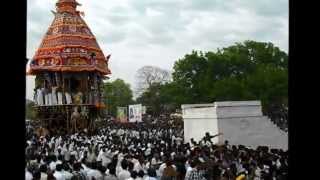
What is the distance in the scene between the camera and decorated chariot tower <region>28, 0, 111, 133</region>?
33.4 metres

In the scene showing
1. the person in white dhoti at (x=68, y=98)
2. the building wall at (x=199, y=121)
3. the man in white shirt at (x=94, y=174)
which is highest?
the person in white dhoti at (x=68, y=98)

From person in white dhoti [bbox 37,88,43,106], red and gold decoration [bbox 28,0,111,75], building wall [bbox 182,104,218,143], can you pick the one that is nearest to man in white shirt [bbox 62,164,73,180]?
building wall [bbox 182,104,218,143]

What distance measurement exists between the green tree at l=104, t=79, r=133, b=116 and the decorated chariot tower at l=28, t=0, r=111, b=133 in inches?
1402

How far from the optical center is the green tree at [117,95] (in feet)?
240

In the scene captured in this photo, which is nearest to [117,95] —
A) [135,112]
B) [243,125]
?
[135,112]

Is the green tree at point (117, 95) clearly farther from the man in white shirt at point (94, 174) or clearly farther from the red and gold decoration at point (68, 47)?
the man in white shirt at point (94, 174)

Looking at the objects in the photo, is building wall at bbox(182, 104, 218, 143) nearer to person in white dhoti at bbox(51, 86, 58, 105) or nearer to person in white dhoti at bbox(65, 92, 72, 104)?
person in white dhoti at bbox(65, 92, 72, 104)

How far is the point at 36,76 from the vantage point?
116ft

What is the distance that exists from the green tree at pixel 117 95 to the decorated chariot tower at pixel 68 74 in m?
35.6

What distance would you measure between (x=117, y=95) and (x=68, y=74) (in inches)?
1681

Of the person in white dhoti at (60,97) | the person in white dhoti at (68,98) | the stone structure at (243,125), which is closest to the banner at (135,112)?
the person in white dhoti at (68,98)

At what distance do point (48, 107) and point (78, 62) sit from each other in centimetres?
368
